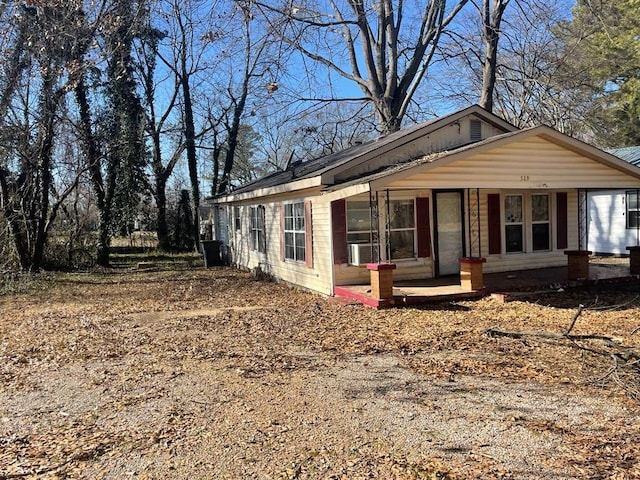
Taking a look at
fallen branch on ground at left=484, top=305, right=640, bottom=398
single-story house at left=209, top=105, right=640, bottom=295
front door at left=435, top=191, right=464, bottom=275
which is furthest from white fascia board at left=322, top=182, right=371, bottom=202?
fallen branch on ground at left=484, top=305, right=640, bottom=398

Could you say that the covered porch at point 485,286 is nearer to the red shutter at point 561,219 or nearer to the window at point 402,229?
the window at point 402,229

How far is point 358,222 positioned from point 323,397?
650cm

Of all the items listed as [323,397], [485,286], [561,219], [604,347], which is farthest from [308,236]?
[323,397]

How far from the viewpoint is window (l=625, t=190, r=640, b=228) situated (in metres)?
16.7

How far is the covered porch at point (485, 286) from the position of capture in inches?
369

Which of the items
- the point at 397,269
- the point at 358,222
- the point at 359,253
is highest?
the point at 358,222

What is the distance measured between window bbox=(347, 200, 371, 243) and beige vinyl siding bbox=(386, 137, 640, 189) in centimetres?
180

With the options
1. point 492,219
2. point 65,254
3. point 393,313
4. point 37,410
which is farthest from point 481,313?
point 65,254

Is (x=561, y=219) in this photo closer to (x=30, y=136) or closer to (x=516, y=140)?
(x=516, y=140)

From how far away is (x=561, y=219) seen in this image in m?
13.0

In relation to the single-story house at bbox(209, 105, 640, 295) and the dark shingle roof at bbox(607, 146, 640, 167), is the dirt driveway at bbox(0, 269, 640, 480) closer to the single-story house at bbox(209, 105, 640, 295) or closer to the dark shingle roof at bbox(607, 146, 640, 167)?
the single-story house at bbox(209, 105, 640, 295)

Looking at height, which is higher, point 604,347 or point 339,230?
point 339,230

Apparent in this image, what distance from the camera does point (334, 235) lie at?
10.5 meters

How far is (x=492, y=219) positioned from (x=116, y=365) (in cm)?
906
